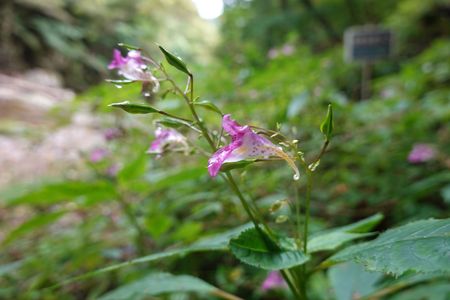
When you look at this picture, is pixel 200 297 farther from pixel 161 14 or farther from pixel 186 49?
pixel 161 14

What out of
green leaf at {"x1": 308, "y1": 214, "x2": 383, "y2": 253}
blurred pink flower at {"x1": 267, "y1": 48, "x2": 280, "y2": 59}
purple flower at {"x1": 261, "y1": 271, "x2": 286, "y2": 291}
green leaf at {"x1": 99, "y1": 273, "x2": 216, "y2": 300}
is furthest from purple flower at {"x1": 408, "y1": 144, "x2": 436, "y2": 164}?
blurred pink flower at {"x1": 267, "y1": 48, "x2": 280, "y2": 59}

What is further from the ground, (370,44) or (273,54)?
(273,54)

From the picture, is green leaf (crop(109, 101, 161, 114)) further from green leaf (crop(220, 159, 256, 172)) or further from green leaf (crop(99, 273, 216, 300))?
green leaf (crop(99, 273, 216, 300))

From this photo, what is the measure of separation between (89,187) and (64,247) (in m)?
0.67

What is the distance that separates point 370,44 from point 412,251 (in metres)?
3.30

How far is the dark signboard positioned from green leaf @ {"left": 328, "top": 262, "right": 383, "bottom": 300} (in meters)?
2.85

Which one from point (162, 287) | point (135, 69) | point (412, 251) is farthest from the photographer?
point (162, 287)

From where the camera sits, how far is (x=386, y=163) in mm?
1703

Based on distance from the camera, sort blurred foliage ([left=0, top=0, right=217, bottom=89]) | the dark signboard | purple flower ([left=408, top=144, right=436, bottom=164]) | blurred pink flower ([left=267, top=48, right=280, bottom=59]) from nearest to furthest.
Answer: purple flower ([left=408, top=144, right=436, bottom=164]) < blurred pink flower ([left=267, top=48, right=280, bottom=59]) < the dark signboard < blurred foliage ([left=0, top=0, right=217, bottom=89])

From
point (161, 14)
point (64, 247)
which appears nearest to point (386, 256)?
point (64, 247)

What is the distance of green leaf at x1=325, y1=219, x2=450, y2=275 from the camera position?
0.33 m

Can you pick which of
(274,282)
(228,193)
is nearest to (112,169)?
(228,193)

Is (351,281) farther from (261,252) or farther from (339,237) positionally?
(261,252)

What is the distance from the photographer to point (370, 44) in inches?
131
